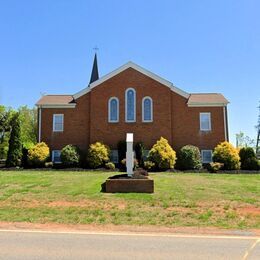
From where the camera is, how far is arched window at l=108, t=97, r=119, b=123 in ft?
105

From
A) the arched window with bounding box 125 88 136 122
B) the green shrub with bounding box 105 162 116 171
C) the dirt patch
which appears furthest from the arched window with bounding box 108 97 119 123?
the dirt patch

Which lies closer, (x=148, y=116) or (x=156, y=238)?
(x=156, y=238)

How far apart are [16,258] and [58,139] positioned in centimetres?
2623

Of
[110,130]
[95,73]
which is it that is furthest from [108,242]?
[95,73]

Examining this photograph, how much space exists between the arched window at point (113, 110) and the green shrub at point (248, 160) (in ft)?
36.8

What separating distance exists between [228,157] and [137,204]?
54.1ft

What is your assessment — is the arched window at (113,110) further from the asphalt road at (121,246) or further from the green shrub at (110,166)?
the asphalt road at (121,246)

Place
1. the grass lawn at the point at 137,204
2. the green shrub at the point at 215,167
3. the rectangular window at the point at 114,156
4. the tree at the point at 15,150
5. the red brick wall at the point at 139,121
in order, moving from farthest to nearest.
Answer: the red brick wall at the point at 139,121 < the rectangular window at the point at 114,156 < the tree at the point at 15,150 < the green shrub at the point at 215,167 < the grass lawn at the point at 137,204

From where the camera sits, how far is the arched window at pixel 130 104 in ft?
105

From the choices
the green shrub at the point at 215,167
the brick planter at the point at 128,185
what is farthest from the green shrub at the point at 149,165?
the brick planter at the point at 128,185

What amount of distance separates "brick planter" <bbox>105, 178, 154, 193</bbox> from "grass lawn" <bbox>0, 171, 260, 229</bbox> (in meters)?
0.51

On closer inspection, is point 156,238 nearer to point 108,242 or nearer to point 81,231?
point 108,242

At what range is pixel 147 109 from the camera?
32.1 m

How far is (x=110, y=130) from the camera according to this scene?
3195 cm
